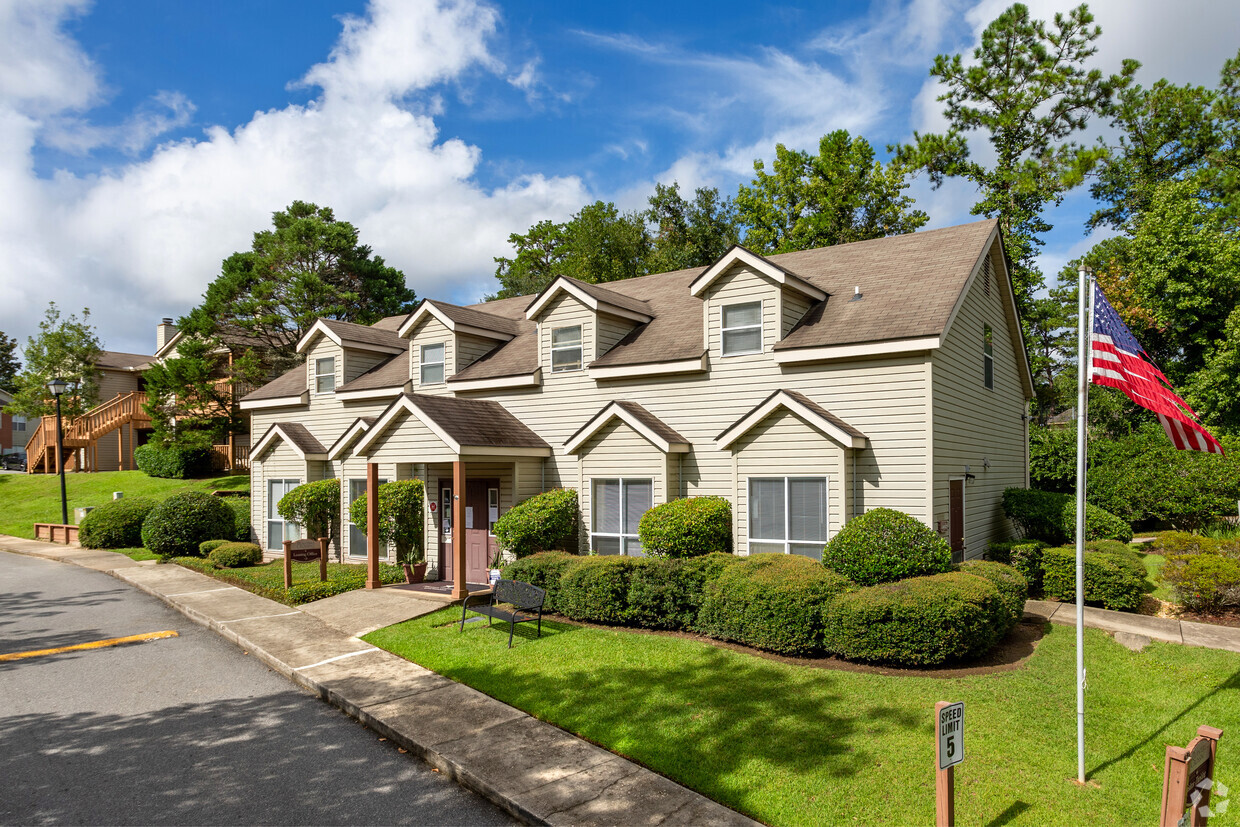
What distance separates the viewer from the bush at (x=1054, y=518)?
51.3ft

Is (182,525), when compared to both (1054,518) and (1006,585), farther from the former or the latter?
(1054,518)

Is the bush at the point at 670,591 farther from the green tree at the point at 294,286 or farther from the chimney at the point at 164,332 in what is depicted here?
the chimney at the point at 164,332

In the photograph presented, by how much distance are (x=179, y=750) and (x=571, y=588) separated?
20.6 feet

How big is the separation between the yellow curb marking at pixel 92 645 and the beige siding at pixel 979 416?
1416 centimetres

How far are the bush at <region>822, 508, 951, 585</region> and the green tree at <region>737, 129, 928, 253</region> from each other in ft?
83.0

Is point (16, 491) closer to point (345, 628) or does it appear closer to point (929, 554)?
point (345, 628)

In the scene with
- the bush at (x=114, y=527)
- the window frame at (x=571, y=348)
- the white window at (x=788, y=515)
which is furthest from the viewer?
the bush at (x=114, y=527)

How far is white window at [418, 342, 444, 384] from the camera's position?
19.5 metres

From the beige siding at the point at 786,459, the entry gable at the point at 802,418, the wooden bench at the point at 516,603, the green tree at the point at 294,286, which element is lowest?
the wooden bench at the point at 516,603

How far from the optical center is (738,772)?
21.5ft

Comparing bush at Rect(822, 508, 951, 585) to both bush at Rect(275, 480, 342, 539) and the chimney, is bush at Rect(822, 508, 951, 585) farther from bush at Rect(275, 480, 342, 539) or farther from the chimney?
the chimney

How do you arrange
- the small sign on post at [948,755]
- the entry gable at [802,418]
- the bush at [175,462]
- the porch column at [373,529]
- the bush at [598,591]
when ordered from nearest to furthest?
the small sign on post at [948,755]
the bush at [598,591]
the entry gable at [802,418]
the porch column at [373,529]
the bush at [175,462]

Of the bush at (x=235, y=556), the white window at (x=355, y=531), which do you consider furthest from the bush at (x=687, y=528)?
the bush at (x=235, y=556)

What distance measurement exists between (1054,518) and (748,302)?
28.5 ft
